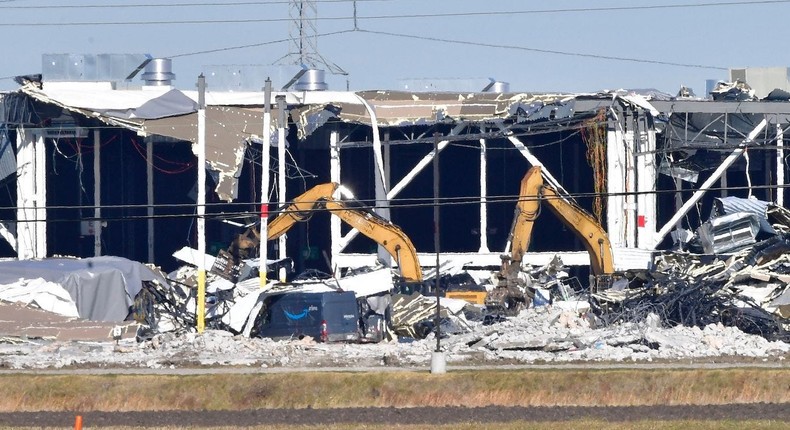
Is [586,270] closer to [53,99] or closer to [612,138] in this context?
[612,138]

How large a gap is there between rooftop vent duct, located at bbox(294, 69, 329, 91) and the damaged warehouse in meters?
1.77

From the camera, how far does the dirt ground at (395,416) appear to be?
2192 cm

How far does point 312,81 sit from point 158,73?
5.42 metres

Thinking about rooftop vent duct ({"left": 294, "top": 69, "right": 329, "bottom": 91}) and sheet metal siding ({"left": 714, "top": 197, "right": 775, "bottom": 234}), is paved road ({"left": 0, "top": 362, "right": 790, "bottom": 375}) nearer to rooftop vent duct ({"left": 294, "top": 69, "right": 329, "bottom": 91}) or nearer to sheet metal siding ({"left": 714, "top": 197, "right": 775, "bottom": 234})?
sheet metal siding ({"left": 714, "top": 197, "right": 775, "bottom": 234})

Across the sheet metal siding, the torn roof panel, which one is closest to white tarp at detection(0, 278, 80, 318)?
the torn roof panel

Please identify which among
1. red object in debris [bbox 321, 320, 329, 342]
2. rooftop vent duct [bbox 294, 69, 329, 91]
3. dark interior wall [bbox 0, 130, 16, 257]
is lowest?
red object in debris [bbox 321, 320, 329, 342]

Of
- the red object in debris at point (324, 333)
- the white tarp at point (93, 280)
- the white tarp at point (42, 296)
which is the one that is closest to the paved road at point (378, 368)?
the red object in debris at point (324, 333)

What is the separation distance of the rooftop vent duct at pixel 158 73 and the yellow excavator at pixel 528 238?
15.4m

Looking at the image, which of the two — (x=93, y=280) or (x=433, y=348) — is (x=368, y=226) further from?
(x=93, y=280)

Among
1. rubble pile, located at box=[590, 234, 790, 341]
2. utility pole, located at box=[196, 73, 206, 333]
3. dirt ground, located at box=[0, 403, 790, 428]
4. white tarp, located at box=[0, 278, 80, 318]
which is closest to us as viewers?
dirt ground, located at box=[0, 403, 790, 428]

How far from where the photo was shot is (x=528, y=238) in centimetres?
3388

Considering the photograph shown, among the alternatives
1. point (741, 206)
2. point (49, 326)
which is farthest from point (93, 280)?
point (741, 206)

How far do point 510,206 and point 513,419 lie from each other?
87.0 feet

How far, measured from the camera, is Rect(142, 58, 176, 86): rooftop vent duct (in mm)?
44250
